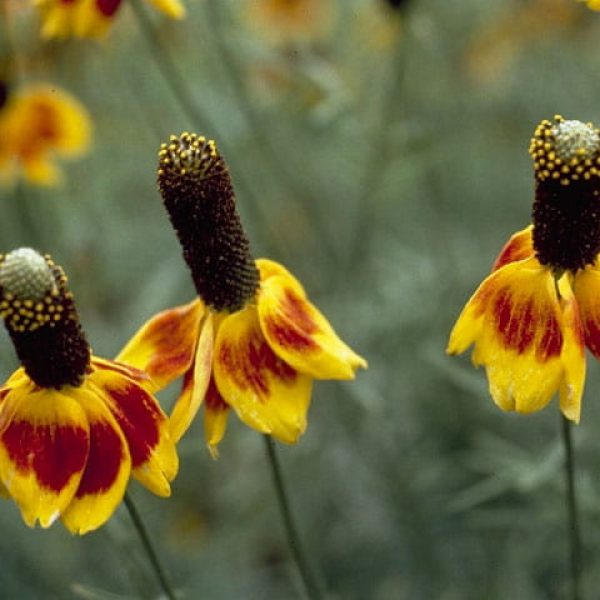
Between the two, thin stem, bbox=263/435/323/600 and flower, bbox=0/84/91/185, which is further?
flower, bbox=0/84/91/185

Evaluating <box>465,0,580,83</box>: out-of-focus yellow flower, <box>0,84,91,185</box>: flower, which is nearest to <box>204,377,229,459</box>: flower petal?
<box>0,84,91,185</box>: flower

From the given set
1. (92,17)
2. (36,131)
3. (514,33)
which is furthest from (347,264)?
(514,33)

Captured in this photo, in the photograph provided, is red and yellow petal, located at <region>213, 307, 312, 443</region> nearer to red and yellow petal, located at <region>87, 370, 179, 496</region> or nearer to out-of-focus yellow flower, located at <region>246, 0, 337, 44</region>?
red and yellow petal, located at <region>87, 370, 179, 496</region>

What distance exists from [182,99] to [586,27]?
1.89 meters

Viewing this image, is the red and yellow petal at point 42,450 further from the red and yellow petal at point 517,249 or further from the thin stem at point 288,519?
the red and yellow petal at point 517,249

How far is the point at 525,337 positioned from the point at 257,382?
0.32 m

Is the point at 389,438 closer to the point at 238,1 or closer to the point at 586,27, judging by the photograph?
the point at 586,27

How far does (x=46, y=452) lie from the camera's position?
1.41 meters

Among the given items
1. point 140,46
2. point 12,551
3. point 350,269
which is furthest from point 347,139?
point 12,551

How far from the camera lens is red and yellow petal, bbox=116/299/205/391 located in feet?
5.11

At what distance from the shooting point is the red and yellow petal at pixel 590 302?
54.7 inches

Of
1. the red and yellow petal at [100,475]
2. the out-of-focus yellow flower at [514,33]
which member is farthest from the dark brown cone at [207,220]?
the out-of-focus yellow flower at [514,33]

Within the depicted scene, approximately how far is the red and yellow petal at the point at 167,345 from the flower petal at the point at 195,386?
0.02 m

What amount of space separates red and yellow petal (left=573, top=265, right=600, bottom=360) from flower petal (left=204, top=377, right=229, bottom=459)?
0.44 metres
